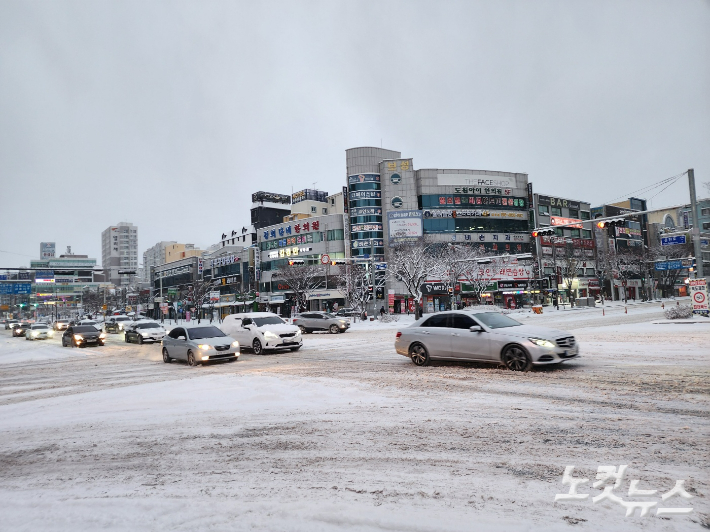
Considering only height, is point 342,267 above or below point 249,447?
above

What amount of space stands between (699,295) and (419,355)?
1979 cm

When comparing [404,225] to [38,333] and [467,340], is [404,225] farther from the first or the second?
[467,340]

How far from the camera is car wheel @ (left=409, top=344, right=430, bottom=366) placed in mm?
13070

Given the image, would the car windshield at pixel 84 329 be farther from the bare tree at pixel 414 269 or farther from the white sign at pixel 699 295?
the white sign at pixel 699 295

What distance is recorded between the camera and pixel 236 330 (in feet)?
65.8

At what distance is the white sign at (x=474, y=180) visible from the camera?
79062mm

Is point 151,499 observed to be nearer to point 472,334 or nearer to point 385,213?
point 472,334

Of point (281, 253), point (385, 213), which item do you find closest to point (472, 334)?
point (385, 213)

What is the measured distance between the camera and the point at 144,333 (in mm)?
30562

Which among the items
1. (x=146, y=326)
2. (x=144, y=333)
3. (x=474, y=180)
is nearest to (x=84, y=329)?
(x=144, y=333)

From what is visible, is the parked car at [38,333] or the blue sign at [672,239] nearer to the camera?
the blue sign at [672,239]

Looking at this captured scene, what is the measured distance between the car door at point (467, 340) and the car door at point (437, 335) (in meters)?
0.19

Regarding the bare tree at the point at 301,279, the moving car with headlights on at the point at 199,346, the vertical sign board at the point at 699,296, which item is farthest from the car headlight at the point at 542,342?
the bare tree at the point at 301,279

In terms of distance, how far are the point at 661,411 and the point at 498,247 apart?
73583 mm
